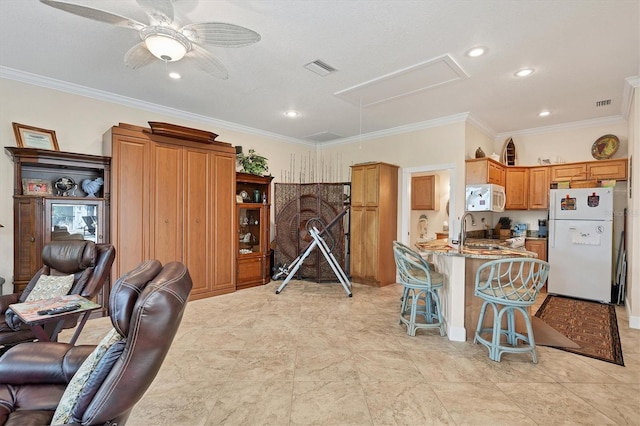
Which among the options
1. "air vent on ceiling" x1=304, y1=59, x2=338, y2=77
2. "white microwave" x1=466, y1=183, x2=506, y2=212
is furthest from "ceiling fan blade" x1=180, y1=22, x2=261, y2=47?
"white microwave" x1=466, y1=183, x2=506, y2=212

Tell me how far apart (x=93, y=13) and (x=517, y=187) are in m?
6.20

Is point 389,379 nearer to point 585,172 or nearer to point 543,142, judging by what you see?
point 585,172

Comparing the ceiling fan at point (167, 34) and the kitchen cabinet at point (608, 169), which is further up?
the ceiling fan at point (167, 34)

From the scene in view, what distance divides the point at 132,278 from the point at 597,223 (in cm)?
588

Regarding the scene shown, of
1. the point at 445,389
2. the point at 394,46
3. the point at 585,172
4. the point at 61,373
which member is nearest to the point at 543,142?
the point at 585,172

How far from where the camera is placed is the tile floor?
1.93 metres

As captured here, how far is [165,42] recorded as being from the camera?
7.47ft

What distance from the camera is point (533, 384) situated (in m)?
2.28

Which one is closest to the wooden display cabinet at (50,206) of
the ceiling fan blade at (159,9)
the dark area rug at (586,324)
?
the ceiling fan blade at (159,9)

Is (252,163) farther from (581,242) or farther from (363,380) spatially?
(581,242)

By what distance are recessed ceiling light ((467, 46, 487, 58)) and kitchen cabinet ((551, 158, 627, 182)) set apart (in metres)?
3.41

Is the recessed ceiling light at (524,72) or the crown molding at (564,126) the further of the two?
the crown molding at (564,126)

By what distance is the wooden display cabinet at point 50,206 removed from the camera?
3.25 m

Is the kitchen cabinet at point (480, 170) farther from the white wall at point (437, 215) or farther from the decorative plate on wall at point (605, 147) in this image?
the white wall at point (437, 215)
